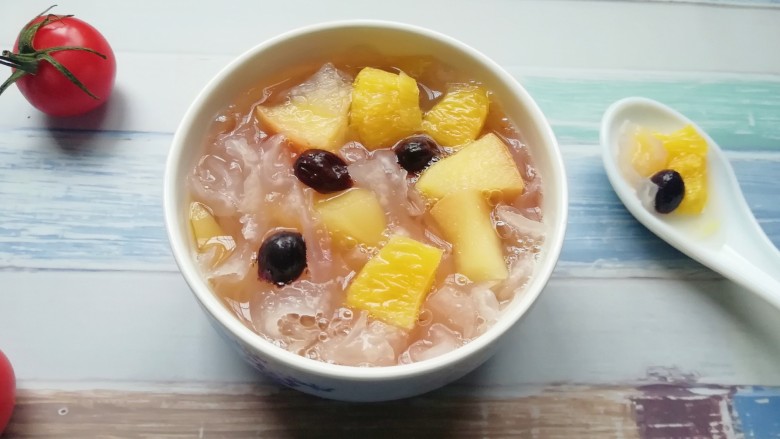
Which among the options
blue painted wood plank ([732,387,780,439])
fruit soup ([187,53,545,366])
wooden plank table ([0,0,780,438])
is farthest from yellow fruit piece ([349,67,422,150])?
blue painted wood plank ([732,387,780,439])

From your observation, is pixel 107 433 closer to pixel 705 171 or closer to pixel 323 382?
pixel 323 382

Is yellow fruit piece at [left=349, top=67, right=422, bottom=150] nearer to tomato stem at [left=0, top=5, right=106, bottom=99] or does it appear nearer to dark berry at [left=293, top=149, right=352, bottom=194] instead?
dark berry at [left=293, top=149, right=352, bottom=194]

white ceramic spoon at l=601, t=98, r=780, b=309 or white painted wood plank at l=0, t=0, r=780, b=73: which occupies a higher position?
white painted wood plank at l=0, t=0, r=780, b=73

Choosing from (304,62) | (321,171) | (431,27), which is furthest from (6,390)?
(431,27)

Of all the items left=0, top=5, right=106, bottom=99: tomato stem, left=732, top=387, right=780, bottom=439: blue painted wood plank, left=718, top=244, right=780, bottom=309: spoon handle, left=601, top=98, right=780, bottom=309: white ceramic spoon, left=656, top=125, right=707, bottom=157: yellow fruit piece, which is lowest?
left=732, top=387, right=780, bottom=439: blue painted wood plank

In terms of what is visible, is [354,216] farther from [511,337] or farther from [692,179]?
Result: [692,179]

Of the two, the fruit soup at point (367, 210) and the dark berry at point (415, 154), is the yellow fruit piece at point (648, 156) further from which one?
the dark berry at point (415, 154)
